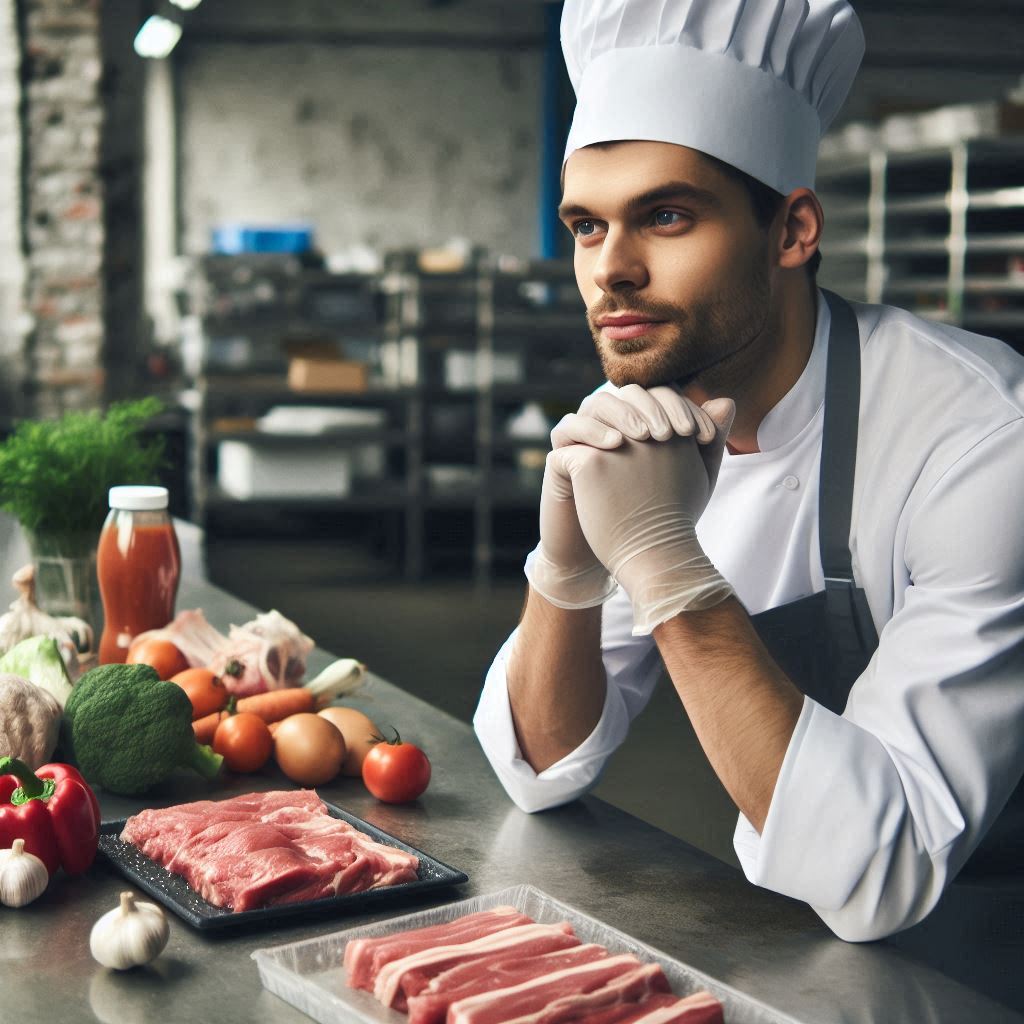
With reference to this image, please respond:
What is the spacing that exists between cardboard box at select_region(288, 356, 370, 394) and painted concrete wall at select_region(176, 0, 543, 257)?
3273 mm

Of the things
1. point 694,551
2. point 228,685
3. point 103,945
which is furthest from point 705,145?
point 103,945

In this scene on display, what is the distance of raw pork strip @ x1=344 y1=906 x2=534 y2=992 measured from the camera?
3.27 feet

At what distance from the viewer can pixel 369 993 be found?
99 cm

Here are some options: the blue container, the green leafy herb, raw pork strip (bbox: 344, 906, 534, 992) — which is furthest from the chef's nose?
the blue container

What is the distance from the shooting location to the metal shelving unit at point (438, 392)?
7.78 meters

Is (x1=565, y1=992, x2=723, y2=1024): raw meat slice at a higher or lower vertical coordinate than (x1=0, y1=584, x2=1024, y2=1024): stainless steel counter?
higher

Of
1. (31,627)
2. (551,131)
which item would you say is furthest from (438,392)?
(31,627)

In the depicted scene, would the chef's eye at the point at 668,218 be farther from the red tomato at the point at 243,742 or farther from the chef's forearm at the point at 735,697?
the red tomato at the point at 243,742

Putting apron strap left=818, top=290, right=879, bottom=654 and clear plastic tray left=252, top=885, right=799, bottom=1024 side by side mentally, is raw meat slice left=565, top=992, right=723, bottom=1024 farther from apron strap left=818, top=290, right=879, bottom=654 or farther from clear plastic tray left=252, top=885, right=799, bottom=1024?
apron strap left=818, top=290, right=879, bottom=654

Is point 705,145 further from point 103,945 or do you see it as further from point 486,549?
point 486,549

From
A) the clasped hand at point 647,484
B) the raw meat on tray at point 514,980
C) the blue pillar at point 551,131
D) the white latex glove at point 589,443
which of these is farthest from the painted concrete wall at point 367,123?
the raw meat on tray at point 514,980

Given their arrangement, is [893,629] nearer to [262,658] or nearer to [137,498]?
[262,658]

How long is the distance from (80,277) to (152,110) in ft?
14.2

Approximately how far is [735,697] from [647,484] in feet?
0.71
